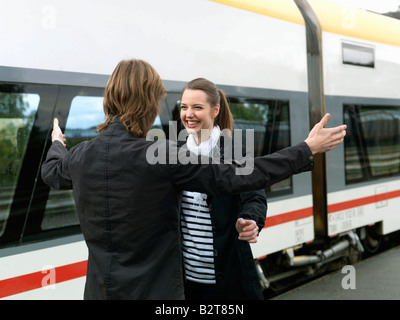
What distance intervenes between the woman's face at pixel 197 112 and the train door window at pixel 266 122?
1.74 m

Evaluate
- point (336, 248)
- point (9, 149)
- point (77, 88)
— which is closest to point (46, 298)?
point (9, 149)

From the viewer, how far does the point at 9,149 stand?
2.67 m

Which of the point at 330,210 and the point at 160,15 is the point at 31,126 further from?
the point at 330,210

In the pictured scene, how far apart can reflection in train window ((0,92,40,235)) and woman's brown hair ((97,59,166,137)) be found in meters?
1.23

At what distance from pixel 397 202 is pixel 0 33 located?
5045 mm

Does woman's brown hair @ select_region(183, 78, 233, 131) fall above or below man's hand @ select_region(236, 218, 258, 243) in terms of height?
above

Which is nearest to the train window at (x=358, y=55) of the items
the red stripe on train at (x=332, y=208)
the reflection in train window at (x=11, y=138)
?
the red stripe on train at (x=332, y=208)

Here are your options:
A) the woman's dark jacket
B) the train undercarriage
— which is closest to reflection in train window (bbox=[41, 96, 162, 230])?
the woman's dark jacket

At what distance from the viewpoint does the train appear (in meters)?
2.71

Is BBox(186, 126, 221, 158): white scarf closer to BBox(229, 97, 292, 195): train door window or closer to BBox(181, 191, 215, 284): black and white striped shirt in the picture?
BBox(181, 191, 215, 284): black and white striped shirt

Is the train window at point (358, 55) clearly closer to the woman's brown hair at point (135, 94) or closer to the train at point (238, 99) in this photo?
the train at point (238, 99)

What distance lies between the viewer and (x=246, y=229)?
197 cm

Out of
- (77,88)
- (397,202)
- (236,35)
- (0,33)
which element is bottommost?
(397,202)

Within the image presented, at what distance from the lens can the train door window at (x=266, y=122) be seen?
412 cm
